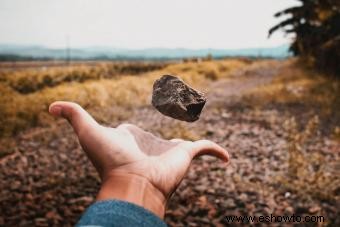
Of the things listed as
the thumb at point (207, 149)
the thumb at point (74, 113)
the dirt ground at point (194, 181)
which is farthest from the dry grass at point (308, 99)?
the thumb at point (74, 113)

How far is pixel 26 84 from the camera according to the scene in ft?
49.5

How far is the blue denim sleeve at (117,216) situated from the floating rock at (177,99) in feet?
5.50

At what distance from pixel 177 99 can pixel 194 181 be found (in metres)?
3.09

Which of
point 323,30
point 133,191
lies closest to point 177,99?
point 133,191

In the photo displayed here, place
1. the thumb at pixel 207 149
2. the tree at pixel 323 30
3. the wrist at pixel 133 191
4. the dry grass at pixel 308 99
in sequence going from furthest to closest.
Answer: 1. the tree at pixel 323 30
2. the dry grass at pixel 308 99
3. the thumb at pixel 207 149
4. the wrist at pixel 133 191

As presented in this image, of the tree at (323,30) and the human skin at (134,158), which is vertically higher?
the tree at (323,30)

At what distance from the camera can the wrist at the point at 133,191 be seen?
1.80 meters

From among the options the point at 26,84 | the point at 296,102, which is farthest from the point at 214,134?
the point at 26,84

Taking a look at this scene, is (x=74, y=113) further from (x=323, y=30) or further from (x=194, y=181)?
(x=323, y=30)

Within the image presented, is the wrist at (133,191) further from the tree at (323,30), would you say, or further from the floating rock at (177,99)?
the tree at (323,30)

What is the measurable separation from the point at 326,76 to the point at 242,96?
6.66 metres

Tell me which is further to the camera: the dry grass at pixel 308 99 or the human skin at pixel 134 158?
the dry grass at pixel 308 99

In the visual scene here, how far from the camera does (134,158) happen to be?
2.17 m

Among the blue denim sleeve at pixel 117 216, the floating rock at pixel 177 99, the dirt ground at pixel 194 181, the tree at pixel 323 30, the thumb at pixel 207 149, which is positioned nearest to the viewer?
the blue denim sleeve at pixel 117 216
